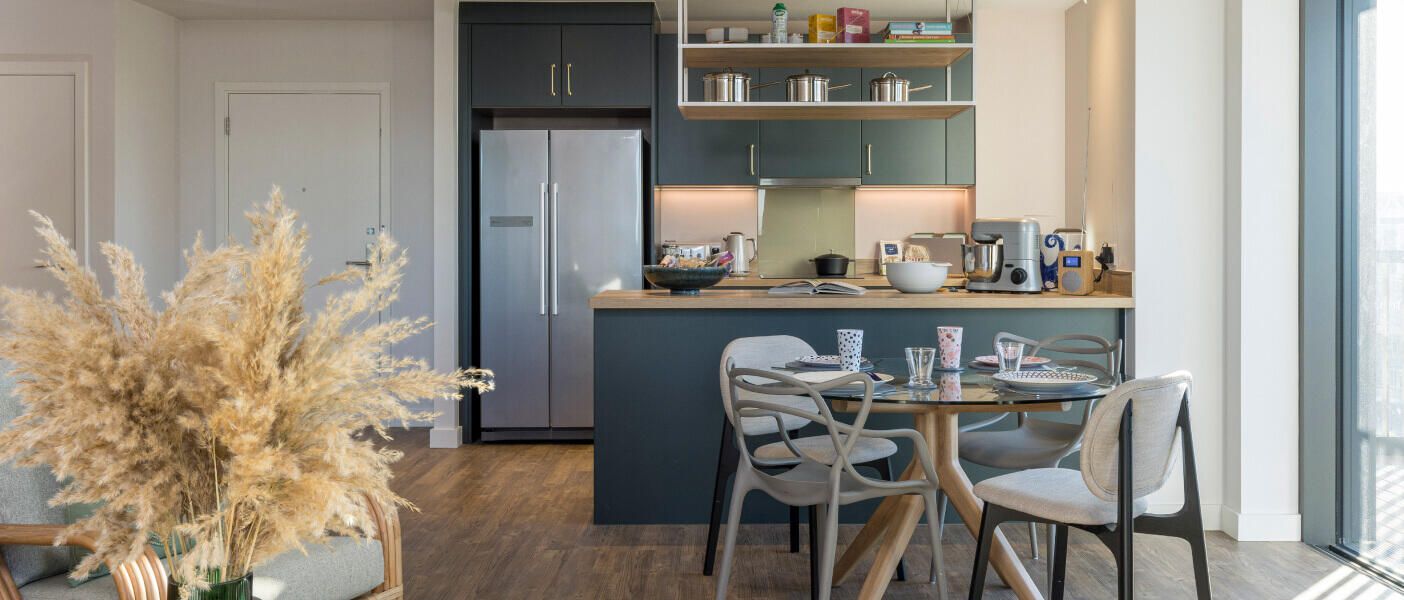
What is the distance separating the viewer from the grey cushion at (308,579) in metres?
1.90

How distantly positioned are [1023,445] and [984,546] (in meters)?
0.73

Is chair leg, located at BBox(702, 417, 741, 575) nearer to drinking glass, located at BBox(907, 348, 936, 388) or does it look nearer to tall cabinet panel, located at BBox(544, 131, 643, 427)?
drinking glass, located at BBox(907, 348, 936, 388)

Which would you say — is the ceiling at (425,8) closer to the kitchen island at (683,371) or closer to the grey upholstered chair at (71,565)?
the kitchen island at (683,371)

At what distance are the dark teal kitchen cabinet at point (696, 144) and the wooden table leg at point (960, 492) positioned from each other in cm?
311

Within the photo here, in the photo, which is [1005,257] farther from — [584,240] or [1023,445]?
[584,240]

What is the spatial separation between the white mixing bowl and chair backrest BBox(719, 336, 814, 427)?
679mm

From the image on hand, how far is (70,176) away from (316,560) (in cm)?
461

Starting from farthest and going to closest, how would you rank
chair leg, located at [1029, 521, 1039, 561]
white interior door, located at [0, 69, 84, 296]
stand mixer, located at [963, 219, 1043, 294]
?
white interior door, located at [0, 69, 84, 296], stand mixer, located at [963, 219, 1043, 294], chair leg, located at [1029, 521, 1039, 561]

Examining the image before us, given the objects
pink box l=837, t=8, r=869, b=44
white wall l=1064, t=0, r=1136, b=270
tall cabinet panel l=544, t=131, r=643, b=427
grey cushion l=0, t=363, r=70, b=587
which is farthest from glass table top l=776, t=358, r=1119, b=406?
tall cabinet panel l=544, t=131, r=643, b=427

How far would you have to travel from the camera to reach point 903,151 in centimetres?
577

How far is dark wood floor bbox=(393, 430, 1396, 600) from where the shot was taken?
119 inches

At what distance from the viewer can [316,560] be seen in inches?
80.7

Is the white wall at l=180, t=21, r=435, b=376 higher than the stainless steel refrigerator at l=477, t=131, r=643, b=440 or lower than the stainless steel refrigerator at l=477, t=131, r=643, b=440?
higher

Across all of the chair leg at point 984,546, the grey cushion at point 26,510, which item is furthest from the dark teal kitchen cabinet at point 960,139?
the grey cushion at point 26,510
